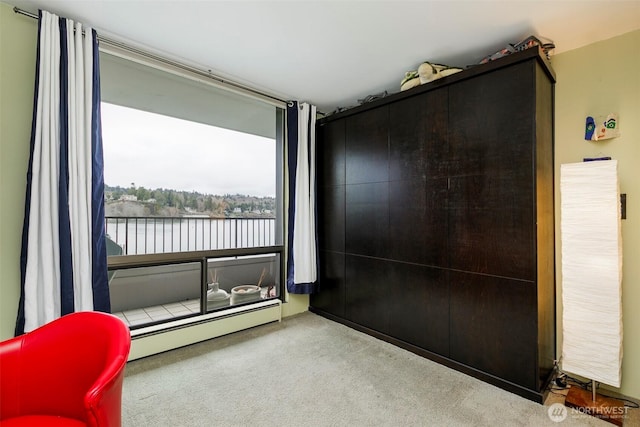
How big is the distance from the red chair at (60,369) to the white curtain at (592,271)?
265 centimetres

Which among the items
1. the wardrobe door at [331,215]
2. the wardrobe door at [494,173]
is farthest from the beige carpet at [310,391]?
the wardrobe door at [494,173]

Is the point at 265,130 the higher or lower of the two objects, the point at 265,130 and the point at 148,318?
the higher

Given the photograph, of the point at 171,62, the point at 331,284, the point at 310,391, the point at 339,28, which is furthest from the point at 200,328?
the point at 339,28

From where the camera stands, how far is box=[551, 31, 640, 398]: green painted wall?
6.58 ft

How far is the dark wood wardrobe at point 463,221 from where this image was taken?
2035 mm

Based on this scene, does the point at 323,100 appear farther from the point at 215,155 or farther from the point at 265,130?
the point at 215,155

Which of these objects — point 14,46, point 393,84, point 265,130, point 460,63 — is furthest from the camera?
point 265,130

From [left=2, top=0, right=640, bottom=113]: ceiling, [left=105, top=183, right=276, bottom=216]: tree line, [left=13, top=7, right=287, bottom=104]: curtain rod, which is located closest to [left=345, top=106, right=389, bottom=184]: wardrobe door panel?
[left=2, top=0, right=640, bottom=113]: ceiling

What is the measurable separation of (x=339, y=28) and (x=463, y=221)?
175 centimetres

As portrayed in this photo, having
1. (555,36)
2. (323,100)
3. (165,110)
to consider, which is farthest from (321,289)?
(555,36)

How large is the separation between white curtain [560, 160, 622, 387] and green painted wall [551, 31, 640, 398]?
0.26 m

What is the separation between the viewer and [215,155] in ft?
10.3

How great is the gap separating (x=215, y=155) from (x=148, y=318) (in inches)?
69.2

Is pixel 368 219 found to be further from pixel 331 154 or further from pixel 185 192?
pixel 185 192
